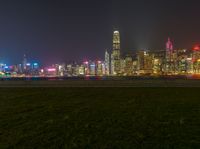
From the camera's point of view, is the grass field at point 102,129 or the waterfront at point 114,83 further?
the waterfront at point 114,83

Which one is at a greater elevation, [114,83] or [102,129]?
[114,83]

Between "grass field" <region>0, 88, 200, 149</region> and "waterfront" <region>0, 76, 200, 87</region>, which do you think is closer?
"grass field" <region>0, 88, 200, 149</region>

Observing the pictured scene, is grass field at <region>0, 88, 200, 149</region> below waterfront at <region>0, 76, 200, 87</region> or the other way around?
below

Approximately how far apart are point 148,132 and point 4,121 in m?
7.39

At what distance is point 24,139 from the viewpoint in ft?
34.4

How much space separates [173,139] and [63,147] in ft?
13.1

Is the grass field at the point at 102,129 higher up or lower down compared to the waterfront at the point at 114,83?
lower down

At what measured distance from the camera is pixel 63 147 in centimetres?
931

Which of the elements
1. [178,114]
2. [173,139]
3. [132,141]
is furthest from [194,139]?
[178,114]

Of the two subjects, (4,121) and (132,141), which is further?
(4,121)

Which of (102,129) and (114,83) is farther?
(114,83)

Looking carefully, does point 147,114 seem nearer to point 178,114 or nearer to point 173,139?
point 178,114

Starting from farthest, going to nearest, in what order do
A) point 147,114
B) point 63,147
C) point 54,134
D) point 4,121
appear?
point 147,114 < point 4,121 < point 54,134 < point 63,147

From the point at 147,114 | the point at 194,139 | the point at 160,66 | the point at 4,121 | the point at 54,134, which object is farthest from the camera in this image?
the point at 160,66
